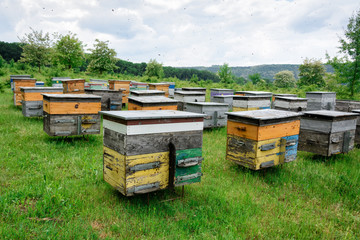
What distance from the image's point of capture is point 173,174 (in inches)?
145

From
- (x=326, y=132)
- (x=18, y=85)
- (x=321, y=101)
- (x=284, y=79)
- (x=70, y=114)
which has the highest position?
(x=284, y=79)

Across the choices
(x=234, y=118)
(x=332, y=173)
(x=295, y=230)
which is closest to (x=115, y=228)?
(x=295, y=230)

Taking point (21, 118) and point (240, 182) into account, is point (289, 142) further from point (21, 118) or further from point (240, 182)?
point (21, 118)

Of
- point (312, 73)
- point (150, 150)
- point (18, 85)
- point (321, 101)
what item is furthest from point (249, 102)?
point (312, 73)

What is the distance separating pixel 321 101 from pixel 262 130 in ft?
24.0

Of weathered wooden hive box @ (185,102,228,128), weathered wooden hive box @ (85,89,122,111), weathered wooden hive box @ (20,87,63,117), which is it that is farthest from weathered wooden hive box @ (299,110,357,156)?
weathered wooden hive box @ (20,87,63,117)

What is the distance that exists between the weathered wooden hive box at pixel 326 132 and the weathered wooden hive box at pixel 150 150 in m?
3.47

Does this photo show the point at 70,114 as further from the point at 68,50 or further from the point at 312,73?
the point at 312,73

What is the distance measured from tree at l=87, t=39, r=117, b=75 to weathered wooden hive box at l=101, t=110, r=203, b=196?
36.1 m

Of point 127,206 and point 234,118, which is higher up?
point 234,118

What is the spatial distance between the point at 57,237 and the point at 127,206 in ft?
3.37

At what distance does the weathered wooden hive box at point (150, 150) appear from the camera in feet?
11.0

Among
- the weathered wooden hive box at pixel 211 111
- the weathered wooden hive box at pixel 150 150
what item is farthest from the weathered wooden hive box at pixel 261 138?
the weathered wooden hive box at pixel 211 111

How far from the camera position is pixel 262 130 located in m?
4.65
